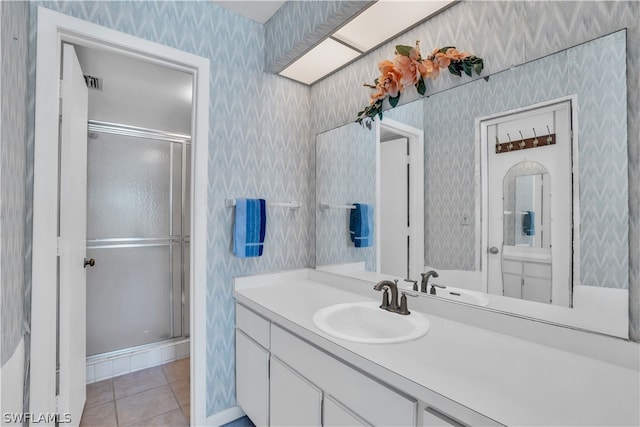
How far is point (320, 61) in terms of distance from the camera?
1.94 metres

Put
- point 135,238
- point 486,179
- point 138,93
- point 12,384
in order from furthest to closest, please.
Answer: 1. point 135,238
2. point 138,93
3. point 486,179
4. point 12,384

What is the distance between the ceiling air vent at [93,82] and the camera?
7.44 feet

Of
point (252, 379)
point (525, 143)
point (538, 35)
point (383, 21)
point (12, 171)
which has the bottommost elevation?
point (252, 379)

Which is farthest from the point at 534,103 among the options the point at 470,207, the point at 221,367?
the point at 221,367

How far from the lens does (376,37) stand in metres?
1.65

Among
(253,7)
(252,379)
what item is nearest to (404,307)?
(252,379)

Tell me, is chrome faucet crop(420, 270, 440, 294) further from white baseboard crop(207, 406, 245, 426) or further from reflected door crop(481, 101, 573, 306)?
white baseboard crop(207, 406, 245, 426)

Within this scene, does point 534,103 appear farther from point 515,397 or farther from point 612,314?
point 515,397

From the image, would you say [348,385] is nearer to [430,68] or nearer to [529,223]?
[529,223]

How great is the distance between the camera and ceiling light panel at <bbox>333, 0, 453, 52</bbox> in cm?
141

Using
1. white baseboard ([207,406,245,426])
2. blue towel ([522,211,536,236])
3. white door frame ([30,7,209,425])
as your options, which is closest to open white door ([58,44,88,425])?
white door frame ([30,7,209,425])

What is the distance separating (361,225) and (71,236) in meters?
1.55

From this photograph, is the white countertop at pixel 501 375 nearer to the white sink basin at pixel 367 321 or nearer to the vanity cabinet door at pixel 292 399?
the white sink basin at pixel 367 321

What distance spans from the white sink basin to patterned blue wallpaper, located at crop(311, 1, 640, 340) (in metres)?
0.68
